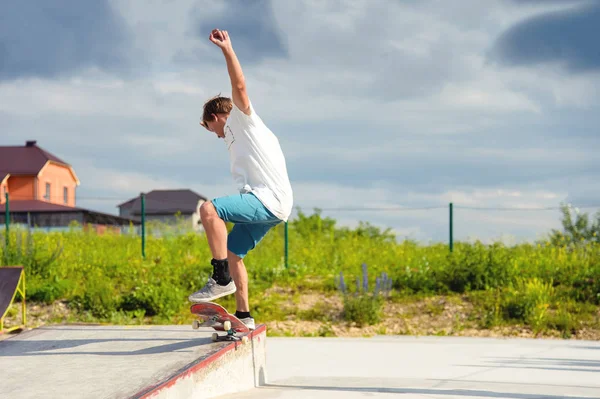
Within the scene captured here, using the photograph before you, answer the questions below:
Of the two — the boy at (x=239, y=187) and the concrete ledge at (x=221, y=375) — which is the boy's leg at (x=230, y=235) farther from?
the concrete ledge at (x=221, y=375)

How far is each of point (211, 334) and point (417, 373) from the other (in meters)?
1.85

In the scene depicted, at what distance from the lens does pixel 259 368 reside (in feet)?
18.8

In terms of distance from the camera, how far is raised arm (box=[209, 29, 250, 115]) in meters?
4.79

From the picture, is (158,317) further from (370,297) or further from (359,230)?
(359,230)

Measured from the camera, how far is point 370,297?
1026 cm

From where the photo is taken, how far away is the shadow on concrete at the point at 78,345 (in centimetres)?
523

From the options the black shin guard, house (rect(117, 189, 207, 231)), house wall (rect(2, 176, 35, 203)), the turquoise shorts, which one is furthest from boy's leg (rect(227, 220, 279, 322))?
house (rect(117, 189, 207, 231))

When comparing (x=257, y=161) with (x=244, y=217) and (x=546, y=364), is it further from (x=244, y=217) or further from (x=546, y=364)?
(x=546, y=364)

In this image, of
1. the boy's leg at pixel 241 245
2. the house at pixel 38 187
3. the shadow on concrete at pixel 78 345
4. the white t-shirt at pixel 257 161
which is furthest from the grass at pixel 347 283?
the house at pixel 38 187

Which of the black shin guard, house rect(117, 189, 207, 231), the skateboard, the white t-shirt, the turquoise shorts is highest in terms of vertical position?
house rect(117, 189, 207, 231)

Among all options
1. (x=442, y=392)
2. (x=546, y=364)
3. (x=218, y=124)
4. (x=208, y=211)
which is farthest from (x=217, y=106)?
(x=546, y=364)

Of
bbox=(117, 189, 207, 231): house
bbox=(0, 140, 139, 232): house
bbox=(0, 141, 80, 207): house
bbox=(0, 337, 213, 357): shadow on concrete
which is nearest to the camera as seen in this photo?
bbox=(0, 337, 213, 357): shadow on concrete

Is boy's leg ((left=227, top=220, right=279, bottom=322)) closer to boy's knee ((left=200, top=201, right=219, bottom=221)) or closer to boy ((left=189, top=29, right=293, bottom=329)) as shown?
boy ((left=189, top=29, right=293, bottom=329))

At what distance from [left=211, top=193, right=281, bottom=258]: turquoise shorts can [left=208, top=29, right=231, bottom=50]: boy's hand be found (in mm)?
1075
